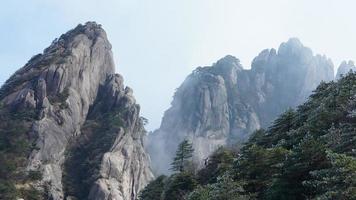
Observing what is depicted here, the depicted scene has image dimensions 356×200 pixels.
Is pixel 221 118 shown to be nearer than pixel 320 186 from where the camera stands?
No

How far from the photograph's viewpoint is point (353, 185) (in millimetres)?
24391

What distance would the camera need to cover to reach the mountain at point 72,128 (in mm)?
104500

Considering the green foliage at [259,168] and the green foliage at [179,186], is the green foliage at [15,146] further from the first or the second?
the green foliage at [259,168]

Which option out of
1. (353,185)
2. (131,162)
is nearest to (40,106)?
(131,162)

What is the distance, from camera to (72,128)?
122 m

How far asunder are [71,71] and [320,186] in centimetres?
10606

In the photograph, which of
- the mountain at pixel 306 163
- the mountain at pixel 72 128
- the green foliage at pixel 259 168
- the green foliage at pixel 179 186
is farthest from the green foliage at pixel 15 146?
the green foliage at pixel 259 168

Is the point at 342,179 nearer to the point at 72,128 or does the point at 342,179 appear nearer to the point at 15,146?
the point at 15,146

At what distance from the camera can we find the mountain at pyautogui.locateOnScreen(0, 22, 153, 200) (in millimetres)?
104500

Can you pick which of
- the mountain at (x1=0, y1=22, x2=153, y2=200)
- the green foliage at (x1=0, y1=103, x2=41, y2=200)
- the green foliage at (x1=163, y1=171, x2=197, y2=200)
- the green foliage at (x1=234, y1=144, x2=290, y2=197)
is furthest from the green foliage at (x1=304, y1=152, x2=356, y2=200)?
the green foliage at (x1=0, y1=103, x2=41, y2=200)

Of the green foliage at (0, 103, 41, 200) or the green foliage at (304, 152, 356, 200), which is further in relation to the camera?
the green foliage at (0, 103, 41, 200)

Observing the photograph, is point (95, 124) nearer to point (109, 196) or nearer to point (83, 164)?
point (83, 164)

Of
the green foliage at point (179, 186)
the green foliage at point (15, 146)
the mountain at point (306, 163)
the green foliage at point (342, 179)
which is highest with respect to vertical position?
the green foliage at point (15, 146)

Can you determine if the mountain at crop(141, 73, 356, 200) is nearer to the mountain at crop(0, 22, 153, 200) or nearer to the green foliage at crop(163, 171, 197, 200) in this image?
the green foliage at crop(163, 171, 197, 200)
